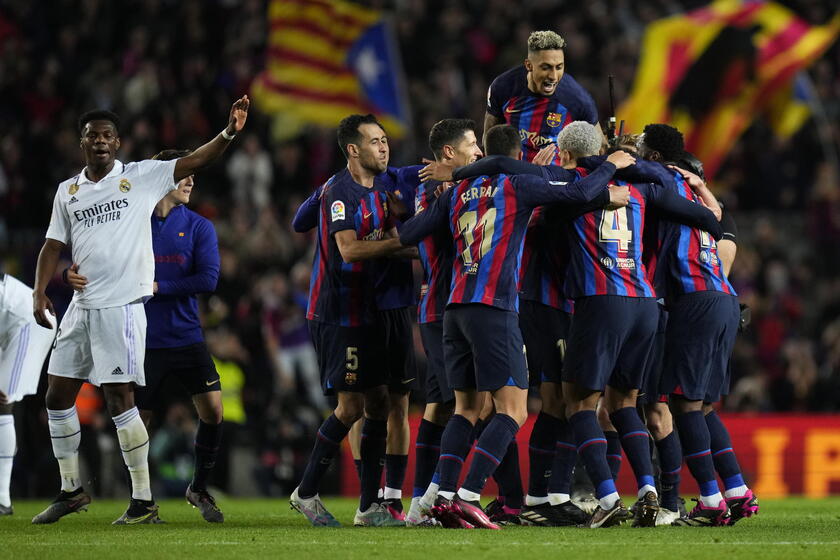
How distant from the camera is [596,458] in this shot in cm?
788

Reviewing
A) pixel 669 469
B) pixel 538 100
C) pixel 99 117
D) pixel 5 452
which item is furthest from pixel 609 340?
pixel 5 452

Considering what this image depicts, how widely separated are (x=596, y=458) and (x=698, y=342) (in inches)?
40.4

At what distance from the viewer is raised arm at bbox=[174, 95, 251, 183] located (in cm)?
830

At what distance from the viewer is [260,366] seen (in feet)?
49.7

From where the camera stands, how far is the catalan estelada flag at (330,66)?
18125 mm

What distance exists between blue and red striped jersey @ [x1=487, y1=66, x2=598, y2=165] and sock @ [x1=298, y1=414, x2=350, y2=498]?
2.53 metres

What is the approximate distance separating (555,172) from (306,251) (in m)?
8.82

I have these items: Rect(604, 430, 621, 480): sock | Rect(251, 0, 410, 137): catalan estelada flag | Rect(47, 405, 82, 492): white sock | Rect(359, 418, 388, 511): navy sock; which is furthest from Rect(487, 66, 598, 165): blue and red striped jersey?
Rect(251, 0, 410, 137): catalan estelada flag

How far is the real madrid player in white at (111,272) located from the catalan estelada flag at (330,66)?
31.0ft

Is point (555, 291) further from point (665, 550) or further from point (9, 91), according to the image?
point (9, 91)

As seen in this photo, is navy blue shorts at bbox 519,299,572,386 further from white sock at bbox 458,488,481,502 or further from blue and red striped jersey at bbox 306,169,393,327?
white sock at bbox 458,488,481,502

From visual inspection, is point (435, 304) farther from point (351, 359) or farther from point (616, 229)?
point (616, 229)

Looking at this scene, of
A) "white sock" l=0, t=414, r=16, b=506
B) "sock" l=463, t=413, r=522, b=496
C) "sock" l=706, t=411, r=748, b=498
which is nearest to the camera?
"sock" l=463, t=413, r=522, b=496

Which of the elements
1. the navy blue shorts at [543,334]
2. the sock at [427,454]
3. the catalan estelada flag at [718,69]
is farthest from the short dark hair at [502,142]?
the catalan estelada flag at [718,69]
